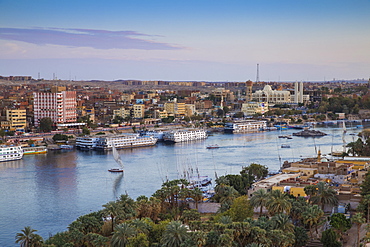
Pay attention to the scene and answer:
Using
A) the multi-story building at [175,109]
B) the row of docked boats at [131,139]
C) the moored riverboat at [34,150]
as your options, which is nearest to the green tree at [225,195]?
the row of docked boats at [131,139]

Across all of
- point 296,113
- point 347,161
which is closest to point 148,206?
point 347,161

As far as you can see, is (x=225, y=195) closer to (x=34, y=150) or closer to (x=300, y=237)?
(x=300, y=237)

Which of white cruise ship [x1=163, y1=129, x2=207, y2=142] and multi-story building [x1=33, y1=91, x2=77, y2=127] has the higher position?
multi-story building [x1=33, y1=91, x2=77, y2=127]

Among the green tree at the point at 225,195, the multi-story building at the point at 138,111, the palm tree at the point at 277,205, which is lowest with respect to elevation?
the green tree at the point at 225,195

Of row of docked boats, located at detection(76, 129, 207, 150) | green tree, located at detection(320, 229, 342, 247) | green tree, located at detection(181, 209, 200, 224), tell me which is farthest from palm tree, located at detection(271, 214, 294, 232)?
row of docked boats, located at detection(76, 129, 207, 150)

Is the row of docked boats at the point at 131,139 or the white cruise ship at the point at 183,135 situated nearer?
the row of docked boats at the point at 131,139

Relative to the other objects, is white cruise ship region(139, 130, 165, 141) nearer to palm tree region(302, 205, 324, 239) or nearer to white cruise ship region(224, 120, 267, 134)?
white cruise ship region(224, 120, 267, 134)

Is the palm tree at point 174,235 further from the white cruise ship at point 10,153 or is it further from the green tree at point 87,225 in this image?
the white cruise ship at point 10,153
